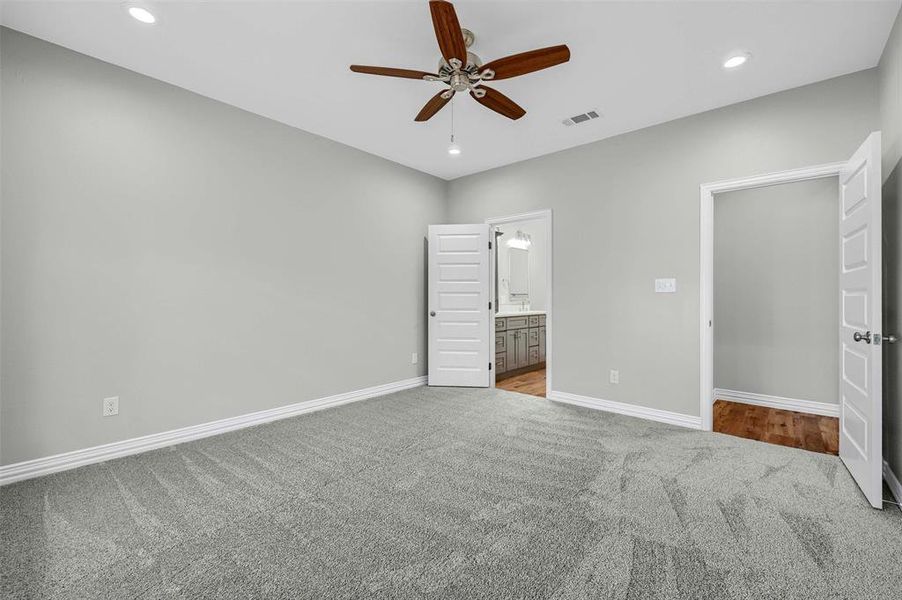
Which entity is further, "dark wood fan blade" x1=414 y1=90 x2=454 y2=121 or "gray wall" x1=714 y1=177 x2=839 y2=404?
"gray wall" x1=714 y1=177 x2=839 y2=404

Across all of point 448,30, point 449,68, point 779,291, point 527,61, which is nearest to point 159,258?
point 449,68

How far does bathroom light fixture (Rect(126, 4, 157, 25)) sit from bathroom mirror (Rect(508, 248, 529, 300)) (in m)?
5.48

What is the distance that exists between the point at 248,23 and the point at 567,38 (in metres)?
1.90

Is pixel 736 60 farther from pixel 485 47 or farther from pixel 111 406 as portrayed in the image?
pixel 111 406

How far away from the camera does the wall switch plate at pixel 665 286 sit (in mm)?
3486

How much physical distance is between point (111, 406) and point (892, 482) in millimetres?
4854

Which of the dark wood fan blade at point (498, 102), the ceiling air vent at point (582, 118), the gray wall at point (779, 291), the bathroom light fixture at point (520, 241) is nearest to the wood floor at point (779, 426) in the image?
the gray wall at point (779, 291)

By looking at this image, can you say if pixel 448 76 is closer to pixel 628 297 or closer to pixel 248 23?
pixel 248 23

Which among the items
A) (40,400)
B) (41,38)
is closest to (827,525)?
(40,400)

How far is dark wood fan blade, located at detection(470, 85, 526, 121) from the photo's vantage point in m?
2.43

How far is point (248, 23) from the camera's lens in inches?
90.3

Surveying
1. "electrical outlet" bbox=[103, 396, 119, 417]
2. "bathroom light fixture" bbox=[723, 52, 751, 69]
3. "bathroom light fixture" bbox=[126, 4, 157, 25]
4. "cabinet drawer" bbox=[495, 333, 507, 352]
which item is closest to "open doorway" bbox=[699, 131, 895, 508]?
"bathroom light fixture" bbox=[723, 52, 751, 69]

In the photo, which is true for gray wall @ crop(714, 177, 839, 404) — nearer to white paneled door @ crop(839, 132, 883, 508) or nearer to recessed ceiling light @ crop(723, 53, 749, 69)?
white paneled door @ crop(839, 132, 883, 508)

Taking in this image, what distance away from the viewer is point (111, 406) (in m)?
2.70
